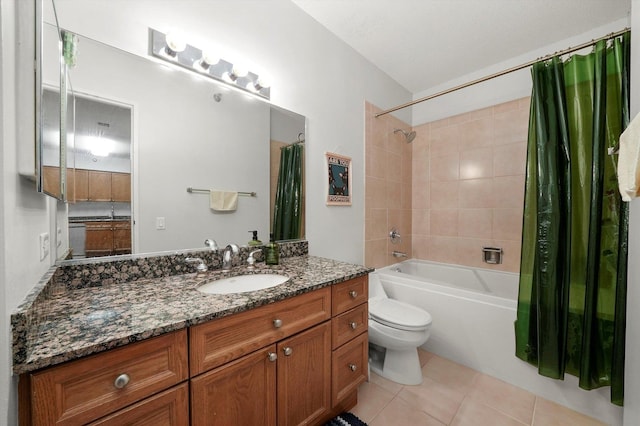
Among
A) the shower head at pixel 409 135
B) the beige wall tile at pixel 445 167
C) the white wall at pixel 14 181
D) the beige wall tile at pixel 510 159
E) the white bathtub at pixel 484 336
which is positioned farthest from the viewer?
the shower head at pixel 409 135

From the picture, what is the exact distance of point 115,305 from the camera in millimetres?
835

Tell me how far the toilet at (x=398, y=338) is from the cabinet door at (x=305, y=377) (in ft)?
1.86

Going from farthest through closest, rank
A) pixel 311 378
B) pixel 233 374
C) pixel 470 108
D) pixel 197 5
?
1. pixel 470 108
2. pixel 197 5
3. pixel 311 378
4. pixel 233 374

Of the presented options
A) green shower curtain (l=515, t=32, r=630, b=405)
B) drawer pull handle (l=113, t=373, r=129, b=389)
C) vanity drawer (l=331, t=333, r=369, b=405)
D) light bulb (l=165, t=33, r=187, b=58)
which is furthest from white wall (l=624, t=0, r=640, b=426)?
light bulb (l=165, t=33, r=187, b=58)

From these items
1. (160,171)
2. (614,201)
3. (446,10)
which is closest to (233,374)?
(160,171)

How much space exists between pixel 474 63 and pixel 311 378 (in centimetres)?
293

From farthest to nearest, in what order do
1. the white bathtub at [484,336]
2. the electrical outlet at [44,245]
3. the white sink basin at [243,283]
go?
the white bathtub at [484,336], the white sink basin at [243,283], the electrical outlet at [44,245]

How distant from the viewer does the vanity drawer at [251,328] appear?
799mm

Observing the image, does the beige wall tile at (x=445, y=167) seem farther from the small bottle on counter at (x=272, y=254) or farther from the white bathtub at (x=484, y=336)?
the small bottle on counter at (x=272, y=254)

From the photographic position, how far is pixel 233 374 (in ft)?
2.90

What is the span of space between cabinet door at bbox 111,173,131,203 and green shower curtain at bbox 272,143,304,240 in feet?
2.54

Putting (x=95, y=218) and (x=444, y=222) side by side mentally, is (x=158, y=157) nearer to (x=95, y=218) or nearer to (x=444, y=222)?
(x=95, y=218)

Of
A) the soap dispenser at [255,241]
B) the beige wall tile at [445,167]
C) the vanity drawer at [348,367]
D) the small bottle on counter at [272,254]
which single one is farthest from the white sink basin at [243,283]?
the beige wall tile at [445,167]

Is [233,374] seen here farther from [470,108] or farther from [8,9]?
[470,108]
